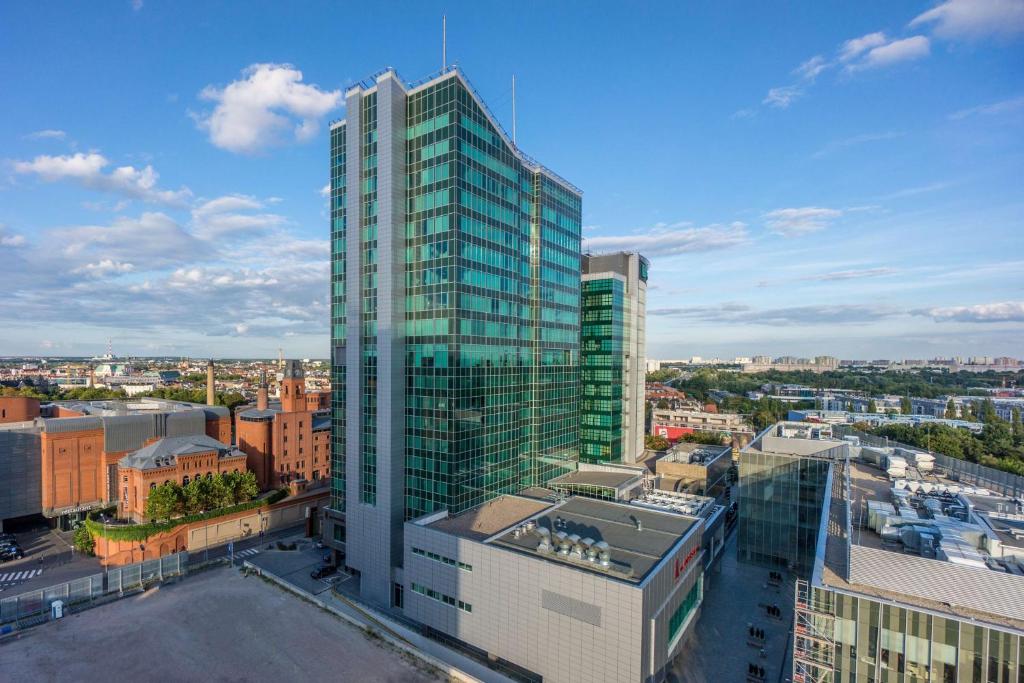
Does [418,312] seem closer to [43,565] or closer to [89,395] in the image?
[43,565]

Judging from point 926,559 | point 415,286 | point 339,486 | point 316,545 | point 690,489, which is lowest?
point 316,545

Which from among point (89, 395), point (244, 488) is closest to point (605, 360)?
point (244, 488)

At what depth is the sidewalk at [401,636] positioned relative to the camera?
3572 cm

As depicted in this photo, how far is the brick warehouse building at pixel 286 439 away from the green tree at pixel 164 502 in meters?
16.4

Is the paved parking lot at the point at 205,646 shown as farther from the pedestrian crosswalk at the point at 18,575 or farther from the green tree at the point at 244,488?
the green tree at the point at 244,488

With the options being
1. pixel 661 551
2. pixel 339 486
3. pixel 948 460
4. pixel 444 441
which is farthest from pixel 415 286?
pixel 948 460

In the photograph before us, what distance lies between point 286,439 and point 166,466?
18.5m

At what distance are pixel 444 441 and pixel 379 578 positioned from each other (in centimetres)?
1577

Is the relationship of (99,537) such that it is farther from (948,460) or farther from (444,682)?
(948,460)

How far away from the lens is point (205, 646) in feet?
128

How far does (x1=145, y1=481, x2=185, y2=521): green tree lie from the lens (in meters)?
61.9

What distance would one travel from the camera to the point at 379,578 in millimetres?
48000

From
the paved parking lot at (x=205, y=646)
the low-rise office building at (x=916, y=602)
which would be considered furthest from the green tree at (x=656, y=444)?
the paved parking lot at (x=205, y=646)

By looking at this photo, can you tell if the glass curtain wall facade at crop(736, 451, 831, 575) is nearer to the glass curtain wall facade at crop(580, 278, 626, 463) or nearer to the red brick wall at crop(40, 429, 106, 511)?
the glass curtain wall facade at crop(580, 278, 626, 463)
